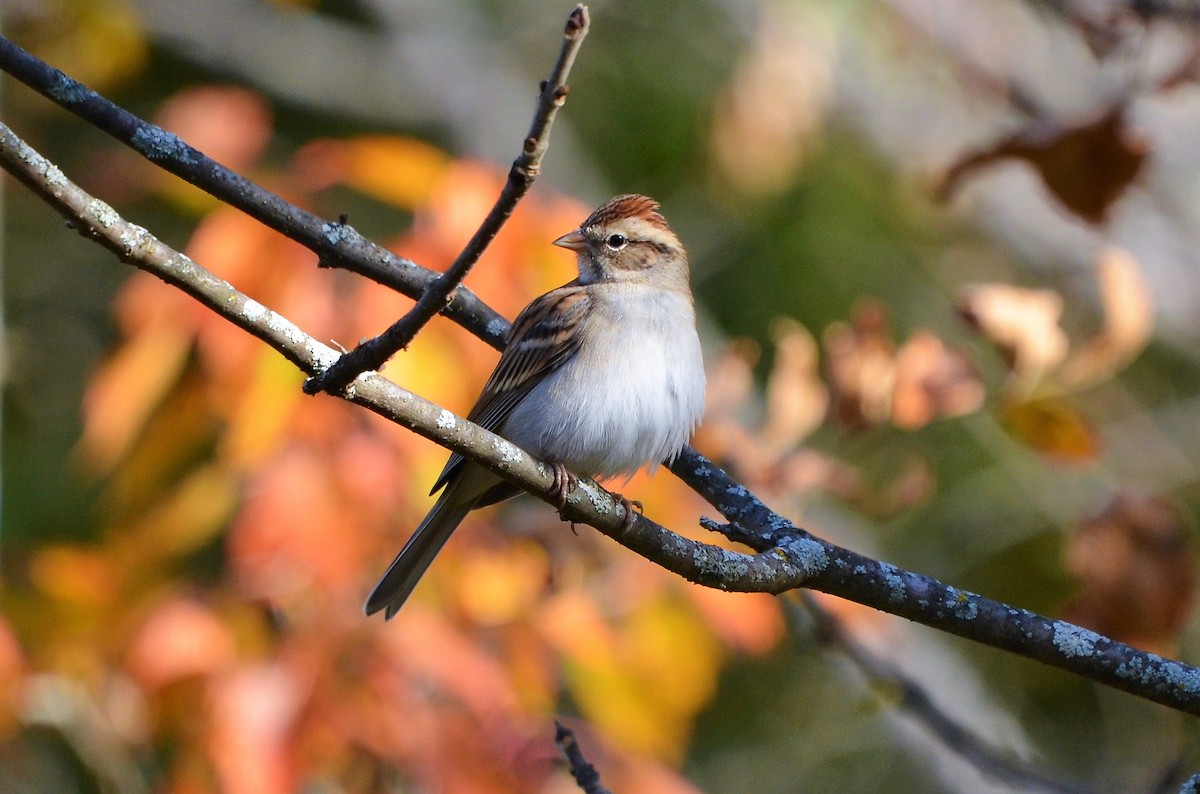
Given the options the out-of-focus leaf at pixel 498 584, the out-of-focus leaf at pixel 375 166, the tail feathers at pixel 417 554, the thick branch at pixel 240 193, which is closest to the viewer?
the thick branch at pixel 240 193

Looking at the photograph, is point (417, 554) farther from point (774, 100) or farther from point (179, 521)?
point (774, 100)

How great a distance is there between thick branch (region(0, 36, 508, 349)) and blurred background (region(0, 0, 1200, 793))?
51 cm

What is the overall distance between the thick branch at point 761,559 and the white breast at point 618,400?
19.4 inches

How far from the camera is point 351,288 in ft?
13.9

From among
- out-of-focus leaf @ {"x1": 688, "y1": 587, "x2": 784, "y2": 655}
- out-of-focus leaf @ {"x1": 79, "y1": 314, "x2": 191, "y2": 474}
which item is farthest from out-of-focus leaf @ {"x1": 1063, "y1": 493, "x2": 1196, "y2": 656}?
out-of-focus leaf @ {"x1": 79, "y1": 314, "x2": 191, "y2": 474}

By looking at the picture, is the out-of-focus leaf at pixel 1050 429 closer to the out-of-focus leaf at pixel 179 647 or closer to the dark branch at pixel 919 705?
the dark branch at pixel 919 705

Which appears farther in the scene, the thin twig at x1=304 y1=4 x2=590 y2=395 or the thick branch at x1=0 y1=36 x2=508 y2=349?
the thick branch at x1=0 y1=36 x2=508 y2=349

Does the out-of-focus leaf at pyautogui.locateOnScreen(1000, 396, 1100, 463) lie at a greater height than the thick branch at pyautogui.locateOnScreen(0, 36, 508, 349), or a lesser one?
greater

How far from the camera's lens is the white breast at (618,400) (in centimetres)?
355

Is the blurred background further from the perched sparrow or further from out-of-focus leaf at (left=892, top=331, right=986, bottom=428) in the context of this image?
the perched sparrow

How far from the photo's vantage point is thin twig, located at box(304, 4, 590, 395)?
1.84m

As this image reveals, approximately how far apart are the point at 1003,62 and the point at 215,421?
5.07 m

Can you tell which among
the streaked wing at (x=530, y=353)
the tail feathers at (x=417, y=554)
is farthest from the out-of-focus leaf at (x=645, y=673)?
the streaked wing at (x=530, y=353)

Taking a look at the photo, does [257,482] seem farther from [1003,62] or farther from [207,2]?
[207,2]
